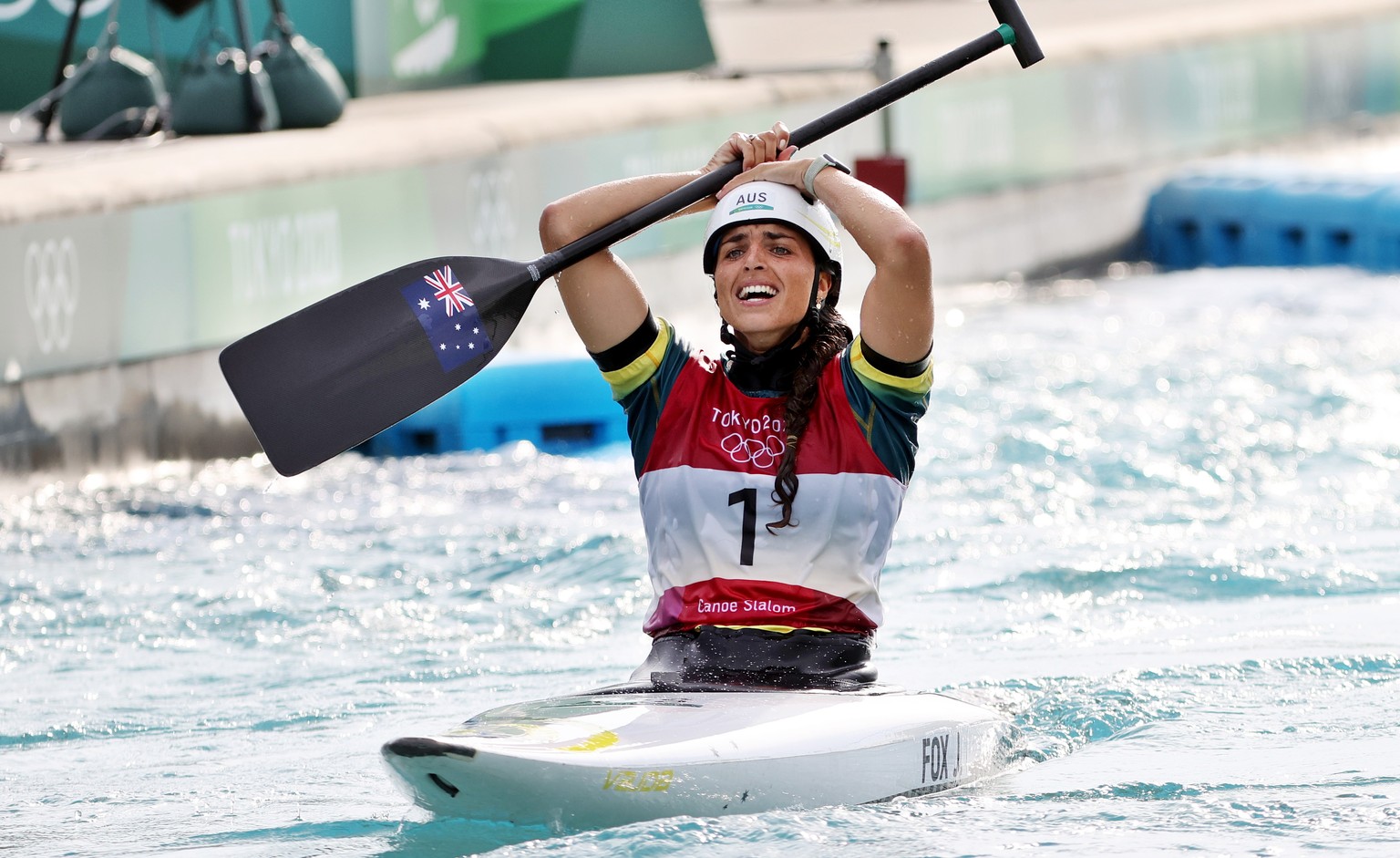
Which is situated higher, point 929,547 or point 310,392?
point 310,392

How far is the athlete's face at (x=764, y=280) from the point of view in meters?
3.94

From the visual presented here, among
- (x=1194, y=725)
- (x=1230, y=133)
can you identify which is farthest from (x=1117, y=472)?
(x=1230, y=133)

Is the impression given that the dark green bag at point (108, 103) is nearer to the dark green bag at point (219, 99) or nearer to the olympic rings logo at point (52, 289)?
the dark green bag at point (219, 99)

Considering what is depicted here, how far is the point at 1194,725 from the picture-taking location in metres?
4.56

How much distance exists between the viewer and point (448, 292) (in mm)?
4582

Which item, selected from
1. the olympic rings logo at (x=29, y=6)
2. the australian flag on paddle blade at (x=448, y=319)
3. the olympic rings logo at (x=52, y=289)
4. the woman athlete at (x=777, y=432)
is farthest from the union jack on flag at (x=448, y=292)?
the olympic rings logo at (x=29, y=6)

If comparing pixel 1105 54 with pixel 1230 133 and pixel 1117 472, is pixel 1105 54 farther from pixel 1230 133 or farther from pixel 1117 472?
pixel 1117 472

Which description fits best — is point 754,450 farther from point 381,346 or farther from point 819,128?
point 381,346

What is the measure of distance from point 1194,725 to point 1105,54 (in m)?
9.72

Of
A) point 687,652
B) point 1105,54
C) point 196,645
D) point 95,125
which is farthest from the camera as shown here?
point 1105,54

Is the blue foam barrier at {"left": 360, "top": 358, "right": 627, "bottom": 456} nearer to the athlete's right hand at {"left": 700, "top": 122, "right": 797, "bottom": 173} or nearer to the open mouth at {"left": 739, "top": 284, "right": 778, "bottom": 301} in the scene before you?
the athlete's right hand at {"left": 700, "top": 122, "right": 797, "bottom": 173}

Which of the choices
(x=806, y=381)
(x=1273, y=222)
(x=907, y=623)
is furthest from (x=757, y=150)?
(x=1273, y=222)

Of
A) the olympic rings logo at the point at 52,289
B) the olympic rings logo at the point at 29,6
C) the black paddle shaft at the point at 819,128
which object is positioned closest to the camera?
the black paddle shaft at the point at 819,128

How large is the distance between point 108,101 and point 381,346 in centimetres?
554
